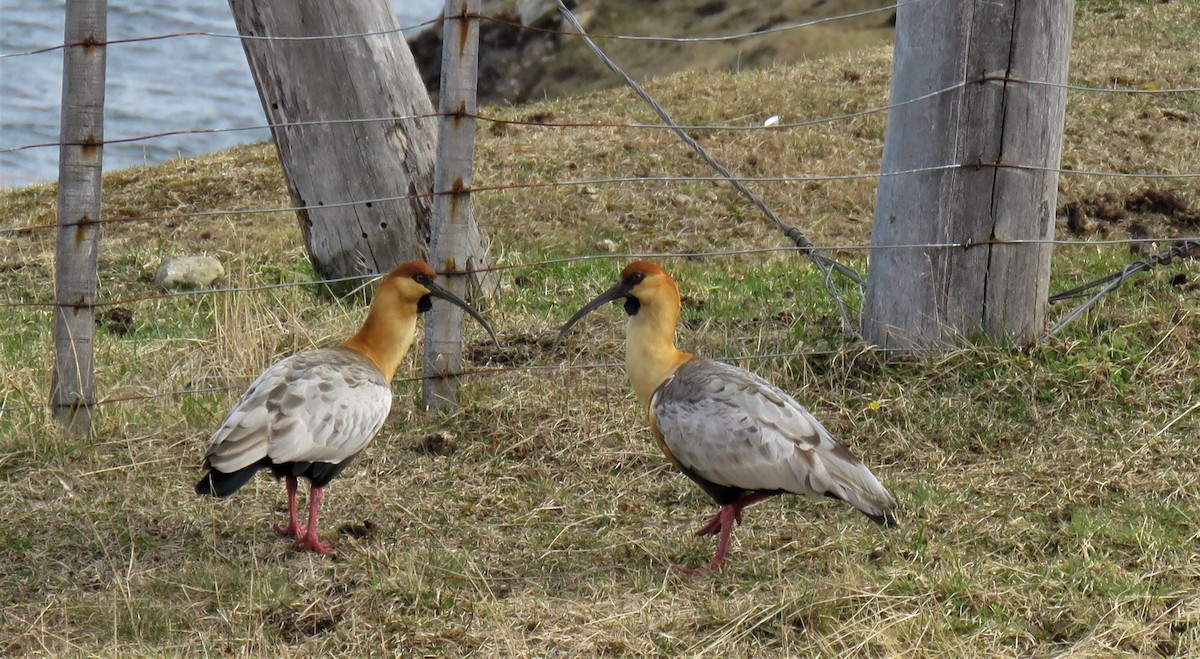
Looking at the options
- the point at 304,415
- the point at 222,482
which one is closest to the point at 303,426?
the point at 304,415

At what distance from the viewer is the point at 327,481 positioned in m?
4.74

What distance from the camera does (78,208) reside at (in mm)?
5254

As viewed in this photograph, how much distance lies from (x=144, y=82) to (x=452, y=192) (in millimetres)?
18213

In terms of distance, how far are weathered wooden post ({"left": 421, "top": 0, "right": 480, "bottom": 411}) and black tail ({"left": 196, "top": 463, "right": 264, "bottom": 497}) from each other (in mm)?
1411

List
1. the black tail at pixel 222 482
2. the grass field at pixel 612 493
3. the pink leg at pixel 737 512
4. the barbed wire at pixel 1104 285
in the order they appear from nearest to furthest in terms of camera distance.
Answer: the grass field at pixel 612 493
the black tail at pixel 222 482
the pink leg at pixel 737 512
the barbed wire at pixel 1104 285

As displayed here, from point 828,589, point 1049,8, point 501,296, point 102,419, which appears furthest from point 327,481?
point 1049,8

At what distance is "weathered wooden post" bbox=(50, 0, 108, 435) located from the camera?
5.11 m

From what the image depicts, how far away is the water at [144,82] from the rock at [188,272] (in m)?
8.72

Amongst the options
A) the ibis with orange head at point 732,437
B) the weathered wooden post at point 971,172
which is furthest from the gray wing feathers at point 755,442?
the weathered wooden post at point 971,172

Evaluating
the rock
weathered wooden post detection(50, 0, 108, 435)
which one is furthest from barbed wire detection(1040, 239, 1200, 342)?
the rock

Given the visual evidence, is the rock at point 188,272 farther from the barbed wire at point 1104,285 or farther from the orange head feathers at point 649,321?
the barbed wire at point 1104,285

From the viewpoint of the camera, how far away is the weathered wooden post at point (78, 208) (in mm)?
5113

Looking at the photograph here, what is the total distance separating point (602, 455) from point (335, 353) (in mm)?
1110

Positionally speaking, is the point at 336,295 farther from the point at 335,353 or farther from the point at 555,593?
the point at 555,593
